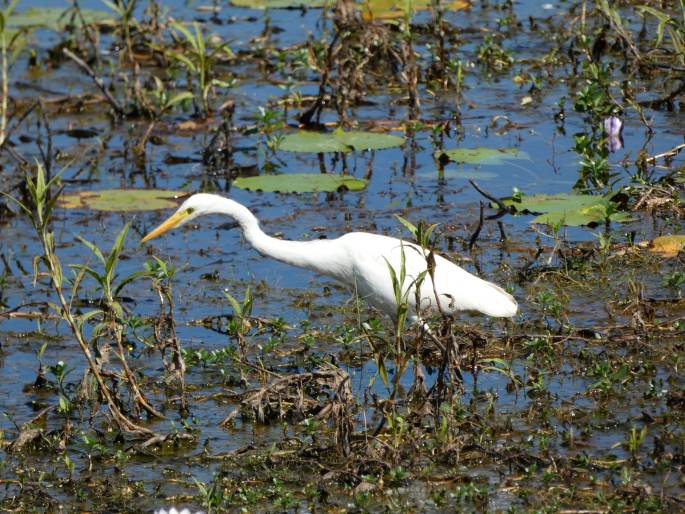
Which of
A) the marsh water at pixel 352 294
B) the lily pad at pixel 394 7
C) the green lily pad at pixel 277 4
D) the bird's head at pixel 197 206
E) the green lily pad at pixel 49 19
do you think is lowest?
the marsh water at pixel 352 294

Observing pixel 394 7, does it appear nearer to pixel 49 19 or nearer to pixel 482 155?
pixel 49 19

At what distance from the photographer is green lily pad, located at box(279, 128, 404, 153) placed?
9781 mm

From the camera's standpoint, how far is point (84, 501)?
5250mm

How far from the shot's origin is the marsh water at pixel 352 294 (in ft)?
16.9

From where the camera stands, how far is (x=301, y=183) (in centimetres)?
914

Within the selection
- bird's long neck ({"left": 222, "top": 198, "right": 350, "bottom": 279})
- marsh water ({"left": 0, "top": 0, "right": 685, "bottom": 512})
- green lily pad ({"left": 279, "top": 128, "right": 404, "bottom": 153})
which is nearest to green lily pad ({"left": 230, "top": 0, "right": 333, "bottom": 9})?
marsh water ({"left": 0, "top": 0, "right": 685, "bottom": 512})

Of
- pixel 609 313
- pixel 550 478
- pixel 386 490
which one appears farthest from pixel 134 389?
pixel 609 313

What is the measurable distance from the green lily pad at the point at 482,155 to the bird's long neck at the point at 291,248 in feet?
8.35

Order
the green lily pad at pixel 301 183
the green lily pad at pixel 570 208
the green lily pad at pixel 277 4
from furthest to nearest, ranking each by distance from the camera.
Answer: the green lily pad at pixel 277 4
the green lily pad at pixel 301 183
the green lily pad at pixel 570 208

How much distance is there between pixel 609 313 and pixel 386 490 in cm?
235

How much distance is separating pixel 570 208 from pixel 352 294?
163 centimetres

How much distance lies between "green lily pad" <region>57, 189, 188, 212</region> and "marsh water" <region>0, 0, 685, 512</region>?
15 cm

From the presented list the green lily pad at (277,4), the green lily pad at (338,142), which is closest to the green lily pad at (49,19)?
the green lily pad at (277,4)

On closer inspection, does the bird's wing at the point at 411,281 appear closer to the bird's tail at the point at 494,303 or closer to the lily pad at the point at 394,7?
the bird's tail at the point at 494,303
